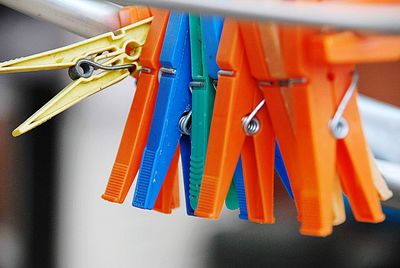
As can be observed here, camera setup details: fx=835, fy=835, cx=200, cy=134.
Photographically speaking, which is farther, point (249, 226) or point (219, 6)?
point (249, 226)

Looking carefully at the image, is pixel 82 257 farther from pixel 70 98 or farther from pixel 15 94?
pixel 70 98

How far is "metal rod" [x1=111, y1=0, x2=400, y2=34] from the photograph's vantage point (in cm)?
33

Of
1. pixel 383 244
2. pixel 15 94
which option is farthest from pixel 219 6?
pixel 383 244

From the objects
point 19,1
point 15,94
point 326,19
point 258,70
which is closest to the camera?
point 326,19

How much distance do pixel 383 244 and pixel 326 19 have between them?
2.93 feet

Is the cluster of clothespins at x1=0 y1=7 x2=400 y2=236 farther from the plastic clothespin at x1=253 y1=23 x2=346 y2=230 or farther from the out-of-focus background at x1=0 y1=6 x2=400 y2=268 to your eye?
the out-of-focus background at x1=0 y1=6 x2=400 y2=268

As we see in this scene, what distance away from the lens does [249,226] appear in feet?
4.05

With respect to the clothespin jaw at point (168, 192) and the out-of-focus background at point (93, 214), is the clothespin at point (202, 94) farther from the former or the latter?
the out-of-focus background at point (93, 214)

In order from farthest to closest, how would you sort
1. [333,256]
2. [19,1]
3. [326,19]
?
[333,256] → [19,1] → [326,19]

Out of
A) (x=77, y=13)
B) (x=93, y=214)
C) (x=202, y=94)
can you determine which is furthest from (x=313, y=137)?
→ (x=93, y=214)

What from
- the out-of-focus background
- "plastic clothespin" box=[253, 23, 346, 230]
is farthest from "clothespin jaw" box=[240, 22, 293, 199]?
the out-of-focus background

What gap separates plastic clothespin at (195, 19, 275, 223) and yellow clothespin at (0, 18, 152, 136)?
3.6 inches

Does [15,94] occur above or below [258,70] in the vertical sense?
above

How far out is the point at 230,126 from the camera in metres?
0.46
